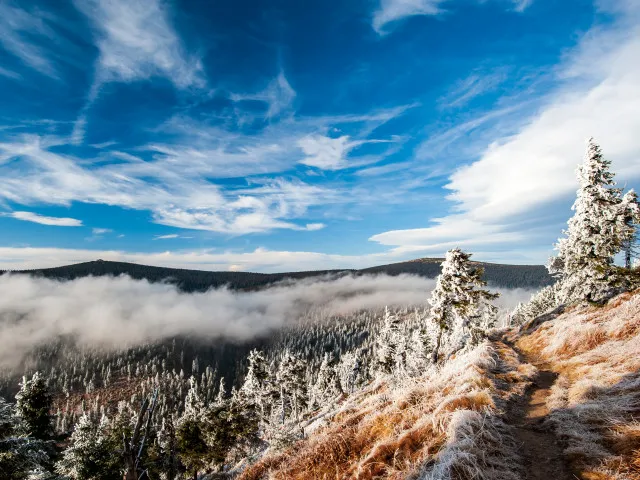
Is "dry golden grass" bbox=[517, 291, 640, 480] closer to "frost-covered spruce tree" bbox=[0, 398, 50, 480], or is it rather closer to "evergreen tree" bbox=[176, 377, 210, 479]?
"frost-covered spruce tree" bbox=[0, 398, 50, 480]

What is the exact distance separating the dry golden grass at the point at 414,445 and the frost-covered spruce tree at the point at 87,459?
86.7 ft

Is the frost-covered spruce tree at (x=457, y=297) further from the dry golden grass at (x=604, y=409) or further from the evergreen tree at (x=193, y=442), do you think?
the evergreen tree at (x=193, y=442)

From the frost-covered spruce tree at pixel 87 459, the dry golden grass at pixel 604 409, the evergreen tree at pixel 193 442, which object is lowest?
the evergreen tree at pixel 193 442

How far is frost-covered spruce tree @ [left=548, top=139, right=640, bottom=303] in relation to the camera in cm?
2494

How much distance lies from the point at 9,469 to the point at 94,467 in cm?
1619

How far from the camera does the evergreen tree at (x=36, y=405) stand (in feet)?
92.0

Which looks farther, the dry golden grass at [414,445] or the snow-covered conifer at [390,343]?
the snow-covered conifer at [390,343]

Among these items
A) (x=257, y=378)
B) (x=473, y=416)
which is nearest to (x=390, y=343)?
(x=257, y=378)

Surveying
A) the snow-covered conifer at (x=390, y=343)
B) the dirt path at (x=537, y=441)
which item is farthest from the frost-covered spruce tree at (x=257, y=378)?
the dirt path at (x=537, y=441)

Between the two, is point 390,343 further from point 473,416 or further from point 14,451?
point 473,416

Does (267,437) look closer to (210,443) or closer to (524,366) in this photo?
(524,366)

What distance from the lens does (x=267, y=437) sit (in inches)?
438

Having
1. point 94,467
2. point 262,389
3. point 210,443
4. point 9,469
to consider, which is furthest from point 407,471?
point 262,389

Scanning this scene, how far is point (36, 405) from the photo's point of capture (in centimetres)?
2888
